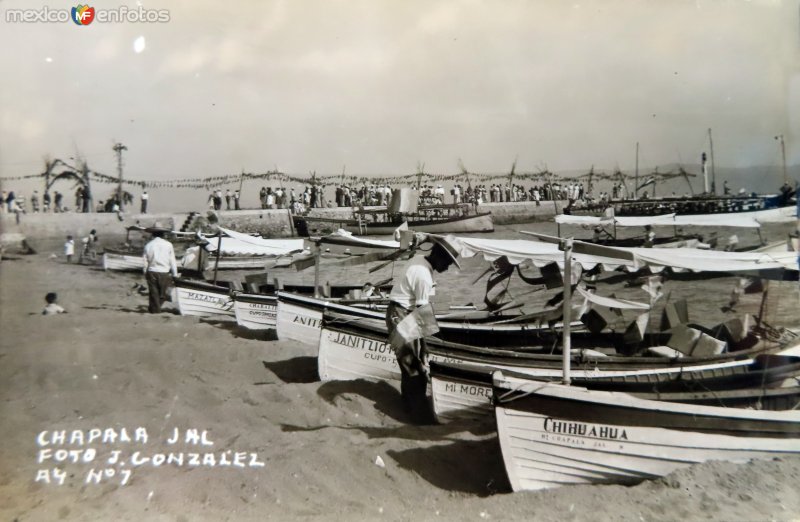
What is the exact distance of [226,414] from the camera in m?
6.18

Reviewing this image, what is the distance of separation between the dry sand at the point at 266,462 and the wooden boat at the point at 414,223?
15415mm

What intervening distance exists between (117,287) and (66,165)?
326 inches

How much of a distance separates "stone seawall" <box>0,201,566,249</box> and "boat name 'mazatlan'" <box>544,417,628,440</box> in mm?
14039

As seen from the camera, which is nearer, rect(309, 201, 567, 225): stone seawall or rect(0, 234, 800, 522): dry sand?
rect(0, 234, 800, 522): dry sand

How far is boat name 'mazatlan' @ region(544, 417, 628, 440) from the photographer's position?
188 inches

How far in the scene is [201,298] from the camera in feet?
39.9

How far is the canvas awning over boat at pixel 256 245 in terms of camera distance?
37.7 ft

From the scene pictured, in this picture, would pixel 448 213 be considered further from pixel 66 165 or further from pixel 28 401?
pixel 28 401

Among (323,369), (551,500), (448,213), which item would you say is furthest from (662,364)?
(448,213)

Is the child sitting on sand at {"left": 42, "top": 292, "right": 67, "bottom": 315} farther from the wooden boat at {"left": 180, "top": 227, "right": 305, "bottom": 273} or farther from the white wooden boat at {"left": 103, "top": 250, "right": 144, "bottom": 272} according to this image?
the white wooden boat at {"left": 103, "top": 250, "right": 144, "bottom": 272}

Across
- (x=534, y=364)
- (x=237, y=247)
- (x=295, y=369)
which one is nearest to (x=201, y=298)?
(x=237, y=247)

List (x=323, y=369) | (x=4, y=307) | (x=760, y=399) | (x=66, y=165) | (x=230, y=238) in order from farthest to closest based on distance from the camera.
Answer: (x=230, y=238) < (x=4, y=307) < (x=66, y=165) < (x=323, y=369) < (x=760, y=399)

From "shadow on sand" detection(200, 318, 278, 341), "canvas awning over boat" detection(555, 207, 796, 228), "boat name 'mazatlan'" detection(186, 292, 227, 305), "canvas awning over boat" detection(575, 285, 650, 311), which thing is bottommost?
"shadow on sand" detection(200, 318, 278, 341)

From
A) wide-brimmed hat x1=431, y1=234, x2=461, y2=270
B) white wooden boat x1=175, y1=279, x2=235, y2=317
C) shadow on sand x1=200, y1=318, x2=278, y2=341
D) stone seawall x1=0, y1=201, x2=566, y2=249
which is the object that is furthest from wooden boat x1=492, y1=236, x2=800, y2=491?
stone seawall x1=0, y1=201, x2=566, y2=249
